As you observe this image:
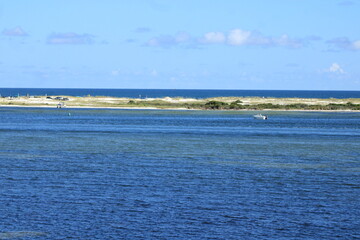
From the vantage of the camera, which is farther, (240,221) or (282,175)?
(282,175)

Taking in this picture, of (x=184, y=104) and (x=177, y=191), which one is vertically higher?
(x=184, y=104)

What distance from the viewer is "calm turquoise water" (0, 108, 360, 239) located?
27.1 meters

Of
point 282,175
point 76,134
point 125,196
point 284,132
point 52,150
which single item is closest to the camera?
point 125,196

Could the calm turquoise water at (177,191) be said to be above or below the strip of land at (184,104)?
below

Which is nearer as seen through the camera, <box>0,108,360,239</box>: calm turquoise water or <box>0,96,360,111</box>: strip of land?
<box>0,108,360,239</box>: calm turquoise water

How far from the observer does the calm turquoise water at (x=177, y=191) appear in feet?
88.8

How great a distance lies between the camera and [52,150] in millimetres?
57469

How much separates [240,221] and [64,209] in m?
8.44

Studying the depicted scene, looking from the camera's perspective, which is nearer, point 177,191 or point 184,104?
point 177,191

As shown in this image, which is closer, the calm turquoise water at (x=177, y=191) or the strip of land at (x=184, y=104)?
the calm turquoise water at (x=177, y=191)

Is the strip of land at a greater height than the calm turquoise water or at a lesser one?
greater

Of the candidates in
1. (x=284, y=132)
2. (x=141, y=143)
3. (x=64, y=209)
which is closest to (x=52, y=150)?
(x=141, y=143)

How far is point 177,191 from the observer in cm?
3509

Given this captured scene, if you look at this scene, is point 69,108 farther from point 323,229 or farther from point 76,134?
point 323,229
